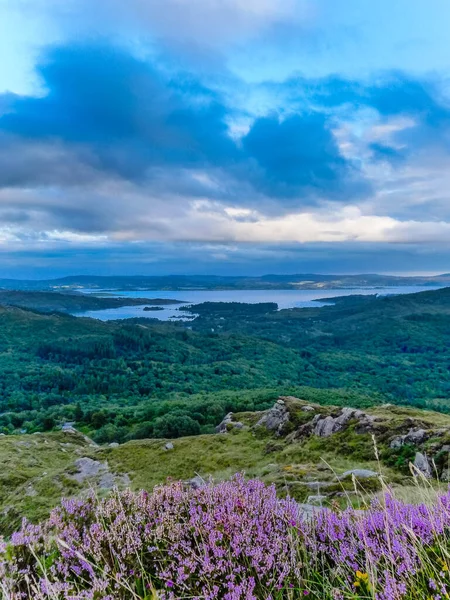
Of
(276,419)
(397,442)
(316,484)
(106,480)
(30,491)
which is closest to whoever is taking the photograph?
(316,484)

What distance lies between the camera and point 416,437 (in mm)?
12445

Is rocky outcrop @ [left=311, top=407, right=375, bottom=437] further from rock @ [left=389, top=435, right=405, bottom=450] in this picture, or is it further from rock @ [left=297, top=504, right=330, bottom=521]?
rock @ [left=297, top=504, right=330, bottom=521]

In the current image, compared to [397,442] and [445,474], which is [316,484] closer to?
[445,474]

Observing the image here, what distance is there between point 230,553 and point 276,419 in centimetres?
1922

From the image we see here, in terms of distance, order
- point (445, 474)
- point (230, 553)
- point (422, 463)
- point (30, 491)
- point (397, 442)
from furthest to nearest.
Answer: point (30, 491), point (397, 442), point (422, 463), point (445, 474), point (230, 553)

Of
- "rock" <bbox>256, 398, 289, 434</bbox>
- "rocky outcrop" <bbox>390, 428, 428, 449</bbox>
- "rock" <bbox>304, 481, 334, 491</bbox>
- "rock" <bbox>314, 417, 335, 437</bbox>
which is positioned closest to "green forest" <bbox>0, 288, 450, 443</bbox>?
"rock" <bbox>256, 398, 289, 434</bbox>

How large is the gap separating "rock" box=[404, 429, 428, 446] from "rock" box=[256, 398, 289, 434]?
8295mm

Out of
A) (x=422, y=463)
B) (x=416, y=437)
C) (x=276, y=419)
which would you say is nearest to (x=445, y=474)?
(x=422, y=463)

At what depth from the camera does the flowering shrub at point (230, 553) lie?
2586 millimetres

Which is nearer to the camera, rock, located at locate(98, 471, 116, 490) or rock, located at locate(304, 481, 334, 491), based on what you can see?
rock, located at locate(304, 481, 334, 491)

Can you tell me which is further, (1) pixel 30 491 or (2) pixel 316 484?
(1) pixel 30 491

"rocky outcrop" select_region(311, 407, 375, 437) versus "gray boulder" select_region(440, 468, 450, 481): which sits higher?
"gray boulder" select_region(440, 468, 450, 481)

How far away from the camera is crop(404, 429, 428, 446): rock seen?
483 inches

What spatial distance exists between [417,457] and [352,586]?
1039 cm
